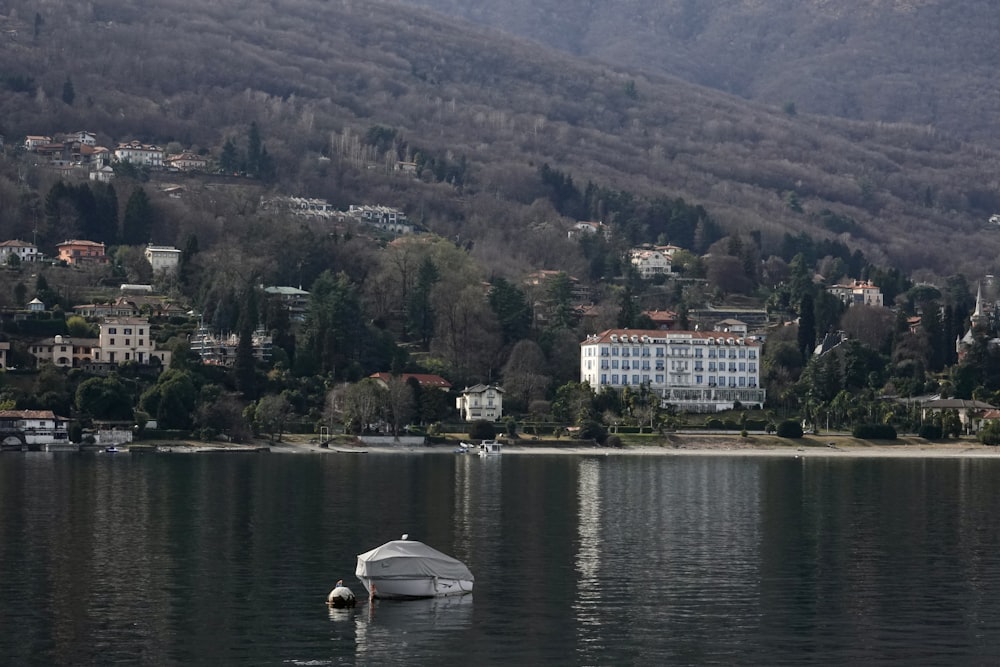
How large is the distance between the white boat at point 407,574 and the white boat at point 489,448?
2633 inches

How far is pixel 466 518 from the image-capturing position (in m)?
68.6

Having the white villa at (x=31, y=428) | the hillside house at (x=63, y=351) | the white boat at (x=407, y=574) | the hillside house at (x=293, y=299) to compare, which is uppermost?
the hillside house at (x=293, y=299)

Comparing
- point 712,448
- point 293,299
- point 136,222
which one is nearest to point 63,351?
point 293,299

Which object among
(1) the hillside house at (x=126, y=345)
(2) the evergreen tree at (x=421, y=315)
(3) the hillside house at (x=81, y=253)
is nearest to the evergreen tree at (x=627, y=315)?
(2) the evergreen tree at (x=421, y=315)

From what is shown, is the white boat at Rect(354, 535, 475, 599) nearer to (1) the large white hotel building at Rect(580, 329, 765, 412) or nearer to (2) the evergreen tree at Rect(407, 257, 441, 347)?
(1) the large white hotel building at Rect(580, 329, 765, 412)

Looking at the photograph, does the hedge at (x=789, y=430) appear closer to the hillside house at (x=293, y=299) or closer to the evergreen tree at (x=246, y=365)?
the evergreen tree at (x=246, y=365)

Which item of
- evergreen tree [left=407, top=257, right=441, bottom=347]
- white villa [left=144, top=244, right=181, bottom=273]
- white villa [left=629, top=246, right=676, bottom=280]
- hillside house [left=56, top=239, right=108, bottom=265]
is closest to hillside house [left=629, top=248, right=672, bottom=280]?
white villa [left=629, top=246, right=676, bottom=280]

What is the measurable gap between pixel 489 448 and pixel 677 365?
86.0ft

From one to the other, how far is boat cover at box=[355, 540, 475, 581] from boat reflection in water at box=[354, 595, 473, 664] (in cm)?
70

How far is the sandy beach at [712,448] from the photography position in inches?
4523

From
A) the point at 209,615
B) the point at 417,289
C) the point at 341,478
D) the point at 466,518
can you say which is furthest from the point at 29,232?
the point at 209,615

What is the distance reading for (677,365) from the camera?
138m

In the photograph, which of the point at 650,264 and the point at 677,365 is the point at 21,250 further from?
the point at 650,264

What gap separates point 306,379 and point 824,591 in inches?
3133
